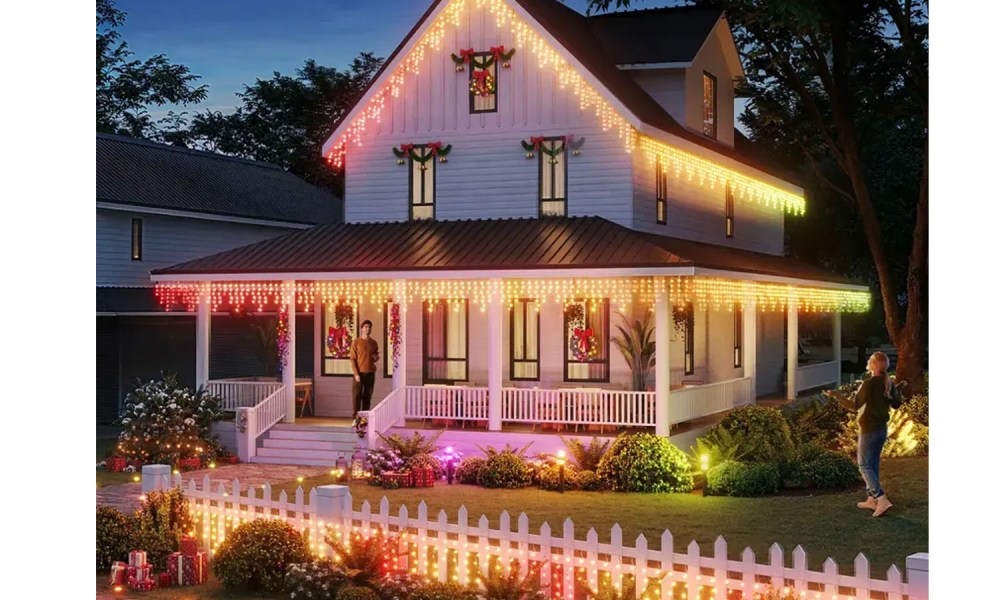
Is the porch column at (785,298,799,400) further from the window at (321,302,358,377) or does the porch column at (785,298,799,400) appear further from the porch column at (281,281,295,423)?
the porch column at (281,281,295,423)

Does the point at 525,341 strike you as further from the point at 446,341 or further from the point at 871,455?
the point at 871,455

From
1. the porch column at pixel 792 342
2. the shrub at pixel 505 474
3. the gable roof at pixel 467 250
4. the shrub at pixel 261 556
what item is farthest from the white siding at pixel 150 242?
the shrub at pixel 261 556

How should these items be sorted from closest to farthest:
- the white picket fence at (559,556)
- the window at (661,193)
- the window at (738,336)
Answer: the white picket fence at (559,556) → the window at (661,193) → the window at (738,336)

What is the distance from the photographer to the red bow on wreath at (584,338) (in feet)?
69.6

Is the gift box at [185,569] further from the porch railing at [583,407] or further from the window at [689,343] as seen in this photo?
the window at [689,343]


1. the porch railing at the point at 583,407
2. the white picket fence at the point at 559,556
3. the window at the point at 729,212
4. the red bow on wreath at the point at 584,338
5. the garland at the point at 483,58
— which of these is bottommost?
the white picket fence at the point at 559,556

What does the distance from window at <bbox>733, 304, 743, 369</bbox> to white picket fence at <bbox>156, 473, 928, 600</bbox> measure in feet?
51.5

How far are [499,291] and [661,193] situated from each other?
15.7 ft

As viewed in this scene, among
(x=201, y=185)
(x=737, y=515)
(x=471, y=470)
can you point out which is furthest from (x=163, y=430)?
(x=201, y=185)

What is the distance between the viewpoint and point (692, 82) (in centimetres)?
2597

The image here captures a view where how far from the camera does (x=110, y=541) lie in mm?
12328

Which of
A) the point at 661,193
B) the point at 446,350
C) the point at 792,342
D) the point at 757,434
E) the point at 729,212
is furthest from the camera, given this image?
the point at 729,212

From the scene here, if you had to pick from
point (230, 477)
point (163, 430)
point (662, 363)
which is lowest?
point (230, 477)

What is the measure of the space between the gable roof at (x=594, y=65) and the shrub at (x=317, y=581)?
11.9 meters
